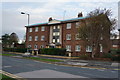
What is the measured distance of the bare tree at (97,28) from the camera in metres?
21.5

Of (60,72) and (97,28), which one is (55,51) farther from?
(60,72)

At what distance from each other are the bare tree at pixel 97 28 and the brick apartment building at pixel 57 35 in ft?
26.5

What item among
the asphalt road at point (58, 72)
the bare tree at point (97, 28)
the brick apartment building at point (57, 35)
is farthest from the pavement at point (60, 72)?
the brick apartment building at point (57, 35)

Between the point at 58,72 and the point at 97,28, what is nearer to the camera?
the point at 58,72

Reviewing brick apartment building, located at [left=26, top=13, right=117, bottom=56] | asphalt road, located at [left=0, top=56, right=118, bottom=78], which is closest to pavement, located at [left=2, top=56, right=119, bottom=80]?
asphalt road, located at [left=0, top=56, right=118, bottom=78]

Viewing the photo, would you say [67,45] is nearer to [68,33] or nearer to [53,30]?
[68,33]

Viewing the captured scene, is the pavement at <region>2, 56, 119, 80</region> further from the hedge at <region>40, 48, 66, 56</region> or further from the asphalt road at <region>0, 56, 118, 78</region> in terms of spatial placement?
the hedge at <region>40, 48, 66, 56</region>

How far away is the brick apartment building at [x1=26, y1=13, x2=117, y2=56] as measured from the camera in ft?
107

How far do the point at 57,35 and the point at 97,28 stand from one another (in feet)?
58.3

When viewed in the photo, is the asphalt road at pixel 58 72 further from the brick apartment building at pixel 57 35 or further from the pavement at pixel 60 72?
the brick apartment building at pixel 57 35

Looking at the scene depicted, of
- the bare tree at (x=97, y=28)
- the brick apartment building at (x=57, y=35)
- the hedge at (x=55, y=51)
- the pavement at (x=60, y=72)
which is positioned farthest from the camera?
the brick apartment building at (x=57, y=35)

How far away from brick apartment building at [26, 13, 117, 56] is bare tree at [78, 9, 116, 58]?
26.5 ft

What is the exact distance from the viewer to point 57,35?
125ft

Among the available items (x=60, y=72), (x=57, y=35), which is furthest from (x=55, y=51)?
(x=60, y=72)
